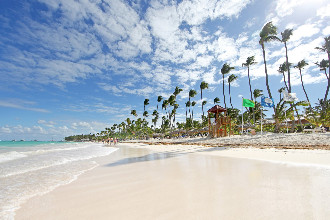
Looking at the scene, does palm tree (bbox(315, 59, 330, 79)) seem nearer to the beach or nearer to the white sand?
the white sand

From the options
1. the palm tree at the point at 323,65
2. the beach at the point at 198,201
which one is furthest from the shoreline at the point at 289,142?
the palm tree at the point at 323,65

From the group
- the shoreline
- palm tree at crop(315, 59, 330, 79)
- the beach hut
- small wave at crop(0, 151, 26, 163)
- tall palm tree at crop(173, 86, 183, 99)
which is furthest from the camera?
tall palm tree at crop(173, 86, 183, 99)

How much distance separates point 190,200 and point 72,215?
1643mm

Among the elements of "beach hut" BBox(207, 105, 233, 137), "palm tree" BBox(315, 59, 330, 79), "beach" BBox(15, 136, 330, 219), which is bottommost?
"beach" BBox(15, 136, 330, 219)

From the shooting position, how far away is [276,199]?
7.34ft

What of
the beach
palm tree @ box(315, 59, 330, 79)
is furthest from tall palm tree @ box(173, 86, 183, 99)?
the beach

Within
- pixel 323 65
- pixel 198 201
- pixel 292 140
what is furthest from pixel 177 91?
pixel 198 201

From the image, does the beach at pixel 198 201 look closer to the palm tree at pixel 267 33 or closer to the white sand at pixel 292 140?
the white sand at pixel 292 140

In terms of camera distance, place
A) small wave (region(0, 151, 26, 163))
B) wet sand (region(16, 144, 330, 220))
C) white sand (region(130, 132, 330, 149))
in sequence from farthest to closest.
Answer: small wave (region(0, 151, 26, 163)) → white sand (region(130, 132, 330, 149)) → wet sand (region(16, 144, 330, 220))

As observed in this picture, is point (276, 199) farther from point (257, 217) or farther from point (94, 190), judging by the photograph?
point (94, 190)

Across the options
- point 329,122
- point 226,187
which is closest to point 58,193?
point 226,187

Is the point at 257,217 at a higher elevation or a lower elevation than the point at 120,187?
higher

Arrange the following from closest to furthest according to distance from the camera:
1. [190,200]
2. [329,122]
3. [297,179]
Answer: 1. [190,200]
2. [297,179]
3. [329,122]

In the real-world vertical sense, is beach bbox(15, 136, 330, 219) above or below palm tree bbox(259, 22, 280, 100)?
below
